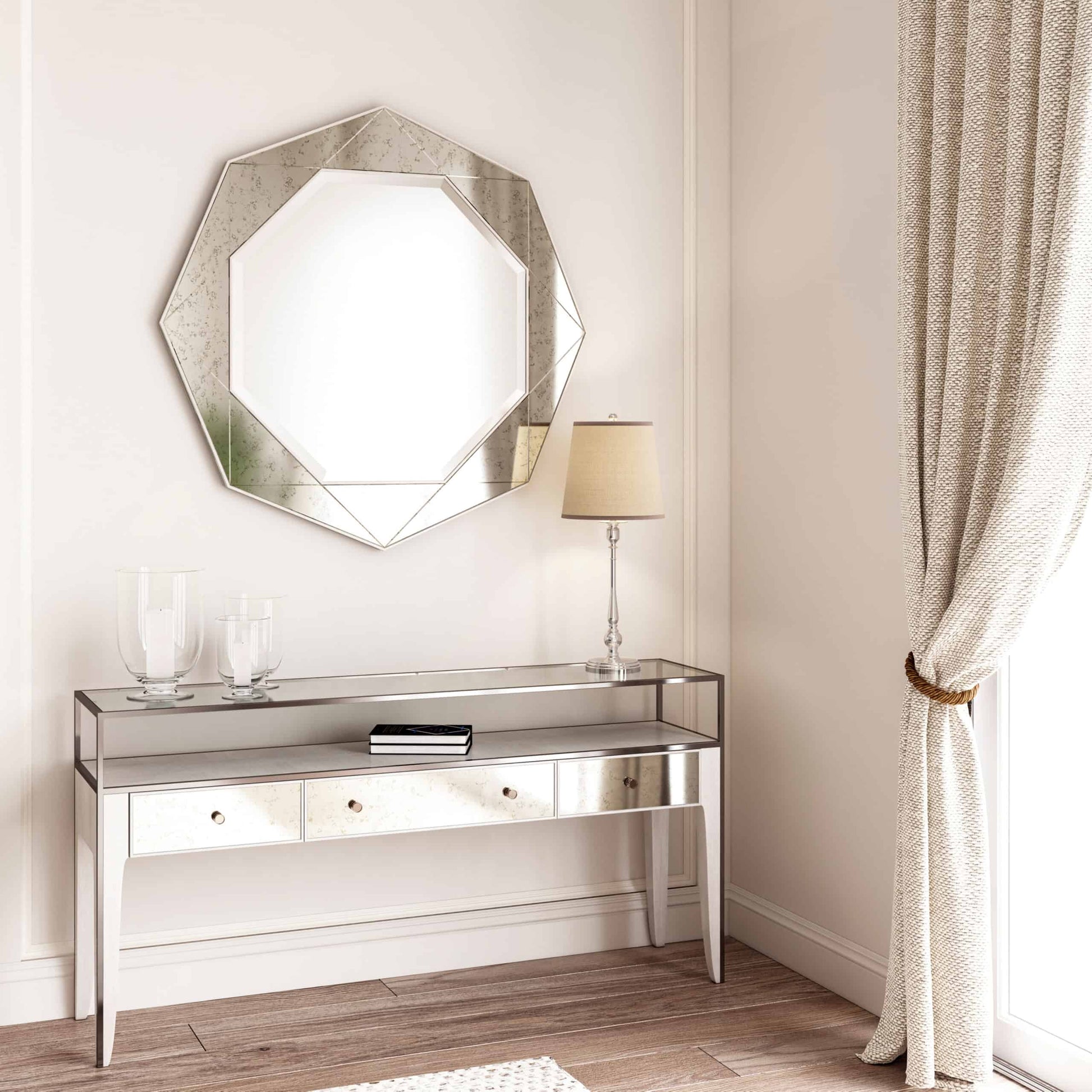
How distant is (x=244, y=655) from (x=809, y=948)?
164 cm

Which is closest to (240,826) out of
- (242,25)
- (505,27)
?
(242,25)

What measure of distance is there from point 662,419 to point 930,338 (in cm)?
107

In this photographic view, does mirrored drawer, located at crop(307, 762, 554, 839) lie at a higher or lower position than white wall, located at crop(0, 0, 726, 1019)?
lower

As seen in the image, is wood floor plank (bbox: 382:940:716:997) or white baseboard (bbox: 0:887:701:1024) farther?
wood floor plank (bbox: 382:940:716:997)

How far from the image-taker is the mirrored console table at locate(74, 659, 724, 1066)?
2.64 metres

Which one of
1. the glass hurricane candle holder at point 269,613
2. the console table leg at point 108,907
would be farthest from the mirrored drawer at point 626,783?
the console table leg at point 108,907

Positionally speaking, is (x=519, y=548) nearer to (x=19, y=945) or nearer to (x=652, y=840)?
(x=652, y=840)

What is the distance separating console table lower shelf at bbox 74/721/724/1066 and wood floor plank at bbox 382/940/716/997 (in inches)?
9.1

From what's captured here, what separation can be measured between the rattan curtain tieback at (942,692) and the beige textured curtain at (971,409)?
14 mm

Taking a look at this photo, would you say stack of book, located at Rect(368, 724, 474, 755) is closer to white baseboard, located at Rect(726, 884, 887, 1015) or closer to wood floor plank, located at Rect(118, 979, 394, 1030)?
wood floor plank, located at Rect(118, 979, 394, 1030)

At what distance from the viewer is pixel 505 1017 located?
9.62 ft

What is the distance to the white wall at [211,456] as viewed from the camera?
2.89 meters

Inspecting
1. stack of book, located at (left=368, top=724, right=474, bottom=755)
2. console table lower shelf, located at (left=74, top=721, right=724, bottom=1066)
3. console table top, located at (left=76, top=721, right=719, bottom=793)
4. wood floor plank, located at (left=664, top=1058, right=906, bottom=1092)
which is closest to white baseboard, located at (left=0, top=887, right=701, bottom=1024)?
console table lower shelf, located at (left=74, top=721, right=724, bottom=1066)

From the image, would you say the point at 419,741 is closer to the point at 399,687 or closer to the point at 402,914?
the point at 399,687
